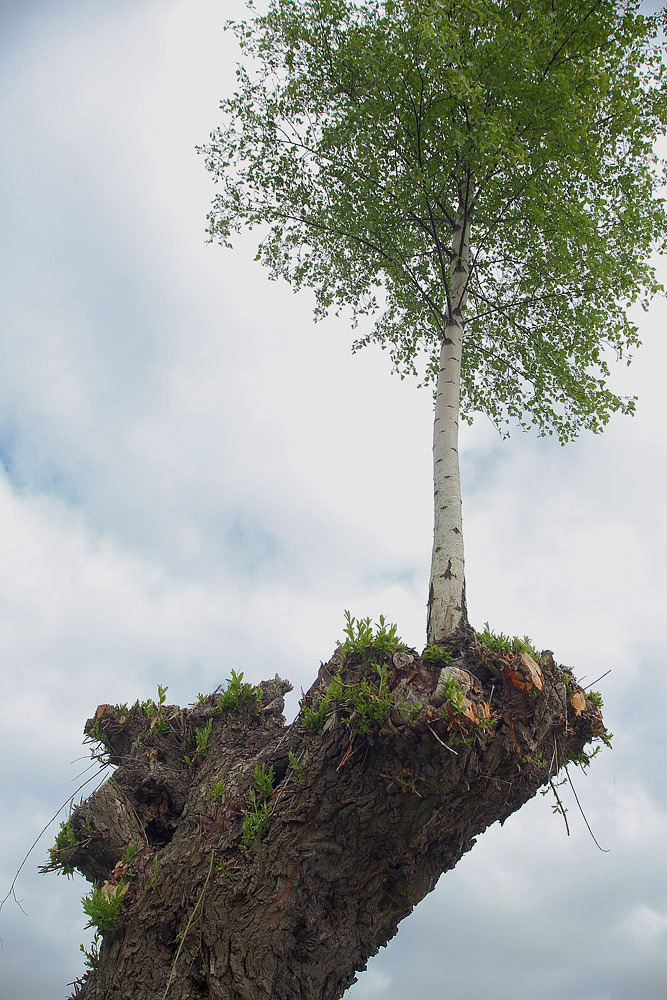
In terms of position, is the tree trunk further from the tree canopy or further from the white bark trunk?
the tree canopy

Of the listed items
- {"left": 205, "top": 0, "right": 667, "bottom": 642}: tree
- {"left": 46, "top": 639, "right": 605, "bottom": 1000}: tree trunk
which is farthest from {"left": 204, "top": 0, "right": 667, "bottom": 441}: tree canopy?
{"left": 46, "top": 639, "right": 605, "bottom": 1000}: tree trunk

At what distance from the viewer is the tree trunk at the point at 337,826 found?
15.5ft

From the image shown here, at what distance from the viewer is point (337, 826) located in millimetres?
4926

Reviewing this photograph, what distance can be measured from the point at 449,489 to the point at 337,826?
3914 mm

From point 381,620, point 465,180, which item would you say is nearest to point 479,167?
point 465,180

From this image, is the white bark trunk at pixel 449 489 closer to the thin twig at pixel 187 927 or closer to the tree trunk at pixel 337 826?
the tree trunk at pixel 337 826

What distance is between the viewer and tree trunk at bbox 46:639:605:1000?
4.73 metres

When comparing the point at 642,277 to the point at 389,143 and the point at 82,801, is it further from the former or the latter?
the point at 82,801

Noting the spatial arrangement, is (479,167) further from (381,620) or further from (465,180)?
(381,620)

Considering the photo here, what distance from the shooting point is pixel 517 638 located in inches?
210

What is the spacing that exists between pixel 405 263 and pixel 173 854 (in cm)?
904

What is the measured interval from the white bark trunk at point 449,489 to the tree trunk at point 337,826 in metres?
1.03

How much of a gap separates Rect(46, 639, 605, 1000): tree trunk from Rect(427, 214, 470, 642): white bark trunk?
103cm

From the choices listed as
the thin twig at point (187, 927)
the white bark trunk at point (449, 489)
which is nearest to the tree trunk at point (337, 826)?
the thin twig at point (187, 927)
